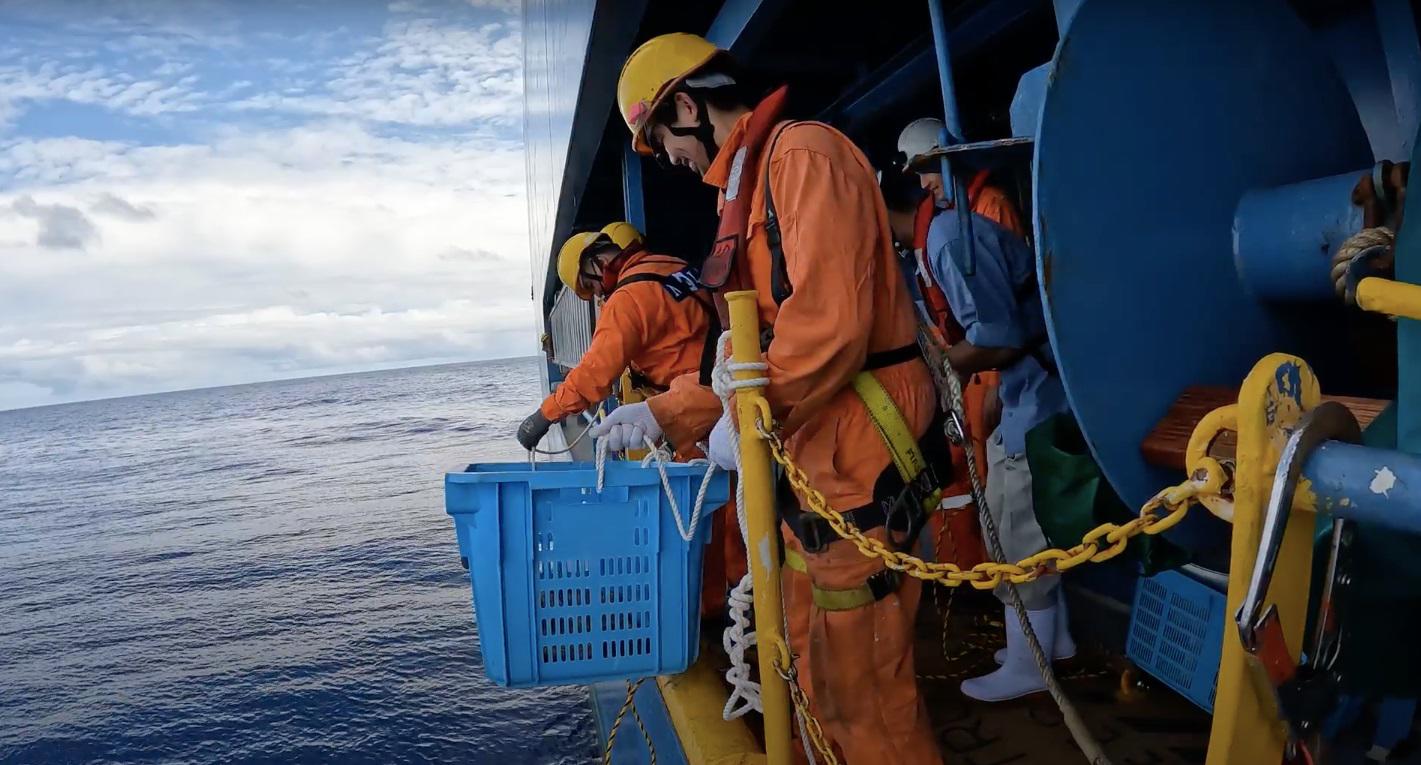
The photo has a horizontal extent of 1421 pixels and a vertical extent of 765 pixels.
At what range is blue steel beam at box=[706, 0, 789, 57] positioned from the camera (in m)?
3.27

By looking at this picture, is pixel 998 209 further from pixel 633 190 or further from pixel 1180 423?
pixel 633 190

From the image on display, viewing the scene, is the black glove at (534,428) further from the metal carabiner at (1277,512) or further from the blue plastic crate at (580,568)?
the metal carabiner at (1277,512)

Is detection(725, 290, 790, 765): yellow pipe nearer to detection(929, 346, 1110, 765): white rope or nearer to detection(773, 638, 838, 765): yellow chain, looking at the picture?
detection(773, 638, 838, 765): yellow chain

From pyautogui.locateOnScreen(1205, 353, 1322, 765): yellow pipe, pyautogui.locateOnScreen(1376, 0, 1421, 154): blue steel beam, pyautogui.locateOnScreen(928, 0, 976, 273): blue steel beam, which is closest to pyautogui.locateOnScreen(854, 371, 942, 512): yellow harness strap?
pyautogui.locateOnScreen(928, 0, 976, 273): blue steel beam

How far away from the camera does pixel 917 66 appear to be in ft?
12.9

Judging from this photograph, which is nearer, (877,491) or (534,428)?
(877,491)

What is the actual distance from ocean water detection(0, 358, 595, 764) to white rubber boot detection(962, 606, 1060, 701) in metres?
4.09

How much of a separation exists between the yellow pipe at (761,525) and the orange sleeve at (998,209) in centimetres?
117

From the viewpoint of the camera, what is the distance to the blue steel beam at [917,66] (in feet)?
10.6

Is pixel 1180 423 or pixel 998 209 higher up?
pixel 998 209

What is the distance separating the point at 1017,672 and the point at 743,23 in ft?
9.06

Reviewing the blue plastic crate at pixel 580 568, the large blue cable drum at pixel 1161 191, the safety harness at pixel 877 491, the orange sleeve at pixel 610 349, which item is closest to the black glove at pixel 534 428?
the orange sleeve at pixel 610 349

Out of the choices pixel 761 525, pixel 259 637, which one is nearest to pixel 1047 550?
pixel 761 525

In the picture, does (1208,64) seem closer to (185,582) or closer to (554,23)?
(554,23)
